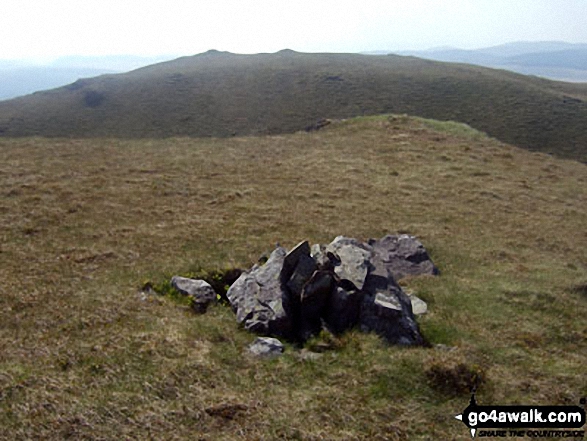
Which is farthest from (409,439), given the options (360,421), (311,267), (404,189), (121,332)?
(404,189)

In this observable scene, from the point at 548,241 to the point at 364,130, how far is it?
29.5 meters

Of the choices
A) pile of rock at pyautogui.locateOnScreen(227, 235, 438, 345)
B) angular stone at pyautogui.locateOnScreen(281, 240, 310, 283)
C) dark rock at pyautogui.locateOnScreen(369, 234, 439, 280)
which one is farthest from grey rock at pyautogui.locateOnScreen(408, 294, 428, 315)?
angular stone at pyautogui.locateOnScreen(281, 240, 310, 283)

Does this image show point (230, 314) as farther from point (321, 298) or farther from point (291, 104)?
point (291, 104)

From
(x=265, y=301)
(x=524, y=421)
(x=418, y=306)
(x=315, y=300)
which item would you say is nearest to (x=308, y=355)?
(x=315, y=300)

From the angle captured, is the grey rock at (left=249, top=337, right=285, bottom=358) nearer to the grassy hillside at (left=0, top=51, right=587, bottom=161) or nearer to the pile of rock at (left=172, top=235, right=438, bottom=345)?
the pile of rock at (left=172, top=235, right=438, bottom=345)

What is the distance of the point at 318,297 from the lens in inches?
508

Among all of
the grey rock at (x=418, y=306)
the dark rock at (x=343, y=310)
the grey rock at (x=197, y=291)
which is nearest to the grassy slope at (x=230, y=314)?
the grey rock at (x=418, y=306)

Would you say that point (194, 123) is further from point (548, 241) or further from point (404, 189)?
point (548, 241)

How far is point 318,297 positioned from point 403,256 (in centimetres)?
683

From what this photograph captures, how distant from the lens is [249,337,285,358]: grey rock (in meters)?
11.3

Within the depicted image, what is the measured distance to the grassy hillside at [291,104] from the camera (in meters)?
91.9

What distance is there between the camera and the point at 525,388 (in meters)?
10.5

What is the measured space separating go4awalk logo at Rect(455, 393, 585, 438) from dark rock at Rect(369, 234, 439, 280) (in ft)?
25.8

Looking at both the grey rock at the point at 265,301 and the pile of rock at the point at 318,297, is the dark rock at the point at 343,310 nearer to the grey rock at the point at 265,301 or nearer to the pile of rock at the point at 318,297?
the pile of rock at the point at 318,297
